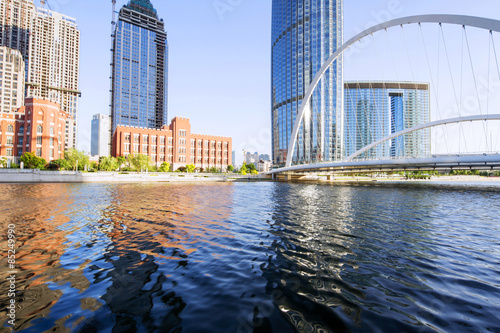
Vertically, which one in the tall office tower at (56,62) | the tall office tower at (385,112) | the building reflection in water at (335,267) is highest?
the tall office tower at (56,62)

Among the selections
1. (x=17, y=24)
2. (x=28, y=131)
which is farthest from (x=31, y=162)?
(x=17, y=24)

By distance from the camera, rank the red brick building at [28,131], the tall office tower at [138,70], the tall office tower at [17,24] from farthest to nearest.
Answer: the tall office tower at [138,70] < the tall office tower at [17,24] < the red brick building at [28,131]

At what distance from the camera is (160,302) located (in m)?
4.55

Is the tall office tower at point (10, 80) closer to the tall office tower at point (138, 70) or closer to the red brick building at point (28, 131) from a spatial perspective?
the tall office tower at point (138, 70)

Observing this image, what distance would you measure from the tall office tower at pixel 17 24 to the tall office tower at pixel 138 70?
1856 inches

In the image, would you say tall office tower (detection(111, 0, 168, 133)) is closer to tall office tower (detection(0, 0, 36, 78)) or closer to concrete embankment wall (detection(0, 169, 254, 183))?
tall office tower (detection(0, 0, 36, 78))

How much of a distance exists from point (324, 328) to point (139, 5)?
217662 millimetres

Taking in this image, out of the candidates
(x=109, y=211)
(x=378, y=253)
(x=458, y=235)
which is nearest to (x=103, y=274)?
(x=378, y=253)

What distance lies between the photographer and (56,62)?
149 metres

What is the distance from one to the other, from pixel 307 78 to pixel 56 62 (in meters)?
162

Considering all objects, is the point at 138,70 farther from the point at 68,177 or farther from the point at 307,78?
A: the point at 68,177

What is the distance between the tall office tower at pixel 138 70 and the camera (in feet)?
469

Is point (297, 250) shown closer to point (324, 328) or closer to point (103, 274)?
point (324, 328)

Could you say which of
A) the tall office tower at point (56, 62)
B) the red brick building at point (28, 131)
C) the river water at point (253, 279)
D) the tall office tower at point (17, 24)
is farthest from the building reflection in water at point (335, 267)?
the tall office tower at point (17, 24)
